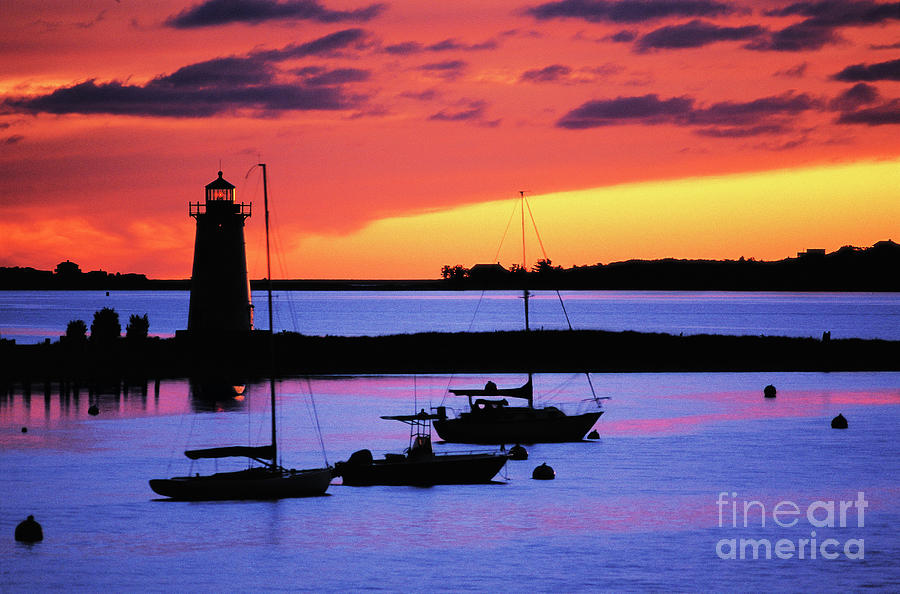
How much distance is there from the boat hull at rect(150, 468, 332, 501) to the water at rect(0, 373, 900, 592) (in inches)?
25.4

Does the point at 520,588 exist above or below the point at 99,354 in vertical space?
below

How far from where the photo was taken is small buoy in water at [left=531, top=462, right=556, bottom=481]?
45281 millimetres

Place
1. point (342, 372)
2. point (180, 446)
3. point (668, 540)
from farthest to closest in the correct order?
point (342, 372) → point (180, 446) → point (668, 540)

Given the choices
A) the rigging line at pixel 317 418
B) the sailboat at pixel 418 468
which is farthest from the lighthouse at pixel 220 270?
the sailboat at pixel 418 468

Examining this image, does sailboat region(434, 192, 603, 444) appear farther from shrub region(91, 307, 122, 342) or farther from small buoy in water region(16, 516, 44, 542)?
shrub region(91, 307, 122, 342)

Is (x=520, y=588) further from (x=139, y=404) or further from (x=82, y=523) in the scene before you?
(x=139, y=404)

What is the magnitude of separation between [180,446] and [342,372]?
41969mm

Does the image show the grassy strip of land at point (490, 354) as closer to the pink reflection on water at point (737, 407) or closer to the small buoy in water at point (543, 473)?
the pink reflection on water at point (737, 407)

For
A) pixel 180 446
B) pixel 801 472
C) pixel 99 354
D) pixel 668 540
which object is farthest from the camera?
pixel 99 354

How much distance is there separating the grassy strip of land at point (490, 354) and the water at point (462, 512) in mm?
20325

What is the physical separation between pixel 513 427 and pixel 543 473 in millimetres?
8758

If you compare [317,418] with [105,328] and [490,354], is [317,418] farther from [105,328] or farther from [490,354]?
[105,328]

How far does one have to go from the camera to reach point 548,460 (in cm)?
5109

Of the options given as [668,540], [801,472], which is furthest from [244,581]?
[801,472]
